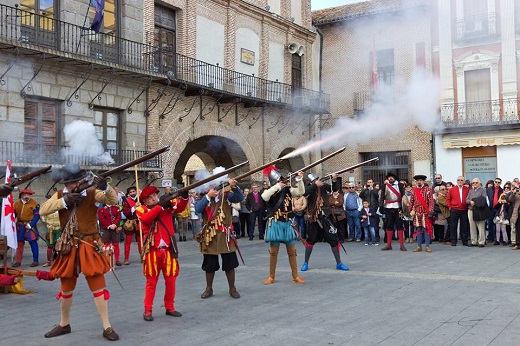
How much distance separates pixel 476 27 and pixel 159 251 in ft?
67.9

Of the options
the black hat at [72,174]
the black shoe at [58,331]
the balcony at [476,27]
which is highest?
the balcony at [476,27]

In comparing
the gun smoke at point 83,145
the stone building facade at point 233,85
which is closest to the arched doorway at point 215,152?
the stone building facade at point 233,85

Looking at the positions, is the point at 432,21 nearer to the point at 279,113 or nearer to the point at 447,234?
the point at 279,113

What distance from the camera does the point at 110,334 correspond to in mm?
5488

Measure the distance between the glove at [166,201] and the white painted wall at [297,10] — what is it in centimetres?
2083

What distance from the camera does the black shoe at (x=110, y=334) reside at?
547cm

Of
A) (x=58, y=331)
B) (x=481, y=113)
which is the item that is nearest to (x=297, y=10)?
(x=481, y=113)

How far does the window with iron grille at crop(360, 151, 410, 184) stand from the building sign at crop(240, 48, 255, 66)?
7490 mm

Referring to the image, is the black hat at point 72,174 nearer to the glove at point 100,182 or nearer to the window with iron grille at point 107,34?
the glove at point 100,182

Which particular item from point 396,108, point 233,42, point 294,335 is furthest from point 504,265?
point 233,42

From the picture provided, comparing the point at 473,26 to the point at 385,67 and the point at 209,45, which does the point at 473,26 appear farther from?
the point at 209,45

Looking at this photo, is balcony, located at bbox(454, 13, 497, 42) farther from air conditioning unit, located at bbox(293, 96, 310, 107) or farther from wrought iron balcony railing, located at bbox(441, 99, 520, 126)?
air conditioning unit, located at bbox(293, 96, 310, 107)

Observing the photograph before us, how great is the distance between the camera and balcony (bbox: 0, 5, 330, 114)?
14727mm

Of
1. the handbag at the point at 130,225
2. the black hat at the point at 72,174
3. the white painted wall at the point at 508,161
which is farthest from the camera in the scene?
the white painted wall at the point at 508,161
